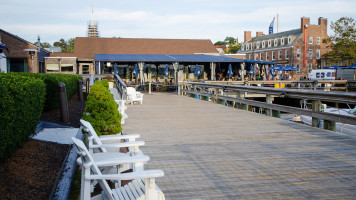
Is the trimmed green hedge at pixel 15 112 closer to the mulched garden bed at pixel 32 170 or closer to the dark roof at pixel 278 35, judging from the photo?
the mulched garden bed at pixel 32 170

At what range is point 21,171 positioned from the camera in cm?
459

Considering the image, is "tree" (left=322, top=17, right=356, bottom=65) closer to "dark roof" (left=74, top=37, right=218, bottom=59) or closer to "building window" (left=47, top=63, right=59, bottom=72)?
"dark roof" (left=74, top=37, right=218, bottom=59)

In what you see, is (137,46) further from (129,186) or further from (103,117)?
(129,186)

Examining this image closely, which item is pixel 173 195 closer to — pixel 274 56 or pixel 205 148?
pixel 205 148

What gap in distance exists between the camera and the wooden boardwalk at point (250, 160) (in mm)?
3906

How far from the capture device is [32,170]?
186 inches

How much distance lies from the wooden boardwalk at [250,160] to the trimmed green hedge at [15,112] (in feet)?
6.26

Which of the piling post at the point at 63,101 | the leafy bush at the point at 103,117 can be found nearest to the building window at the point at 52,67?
the piling post at the point at 63,101

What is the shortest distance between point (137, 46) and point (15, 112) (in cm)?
4021

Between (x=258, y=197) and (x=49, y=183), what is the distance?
258 centimetres

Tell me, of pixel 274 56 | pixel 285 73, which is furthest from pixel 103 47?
pixel 274 56

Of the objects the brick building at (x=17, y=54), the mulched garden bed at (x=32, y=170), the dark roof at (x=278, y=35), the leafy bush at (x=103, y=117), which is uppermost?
the dark roof at (x=278, y=35)

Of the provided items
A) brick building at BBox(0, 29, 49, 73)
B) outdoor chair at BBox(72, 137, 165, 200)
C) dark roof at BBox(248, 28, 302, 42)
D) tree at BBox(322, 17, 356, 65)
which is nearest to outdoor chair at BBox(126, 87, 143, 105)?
outdoor chair at BBox(72, 137, 165, 200)

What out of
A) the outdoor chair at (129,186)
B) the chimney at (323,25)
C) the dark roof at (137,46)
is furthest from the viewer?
the chimney at (323,25)
